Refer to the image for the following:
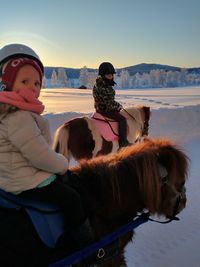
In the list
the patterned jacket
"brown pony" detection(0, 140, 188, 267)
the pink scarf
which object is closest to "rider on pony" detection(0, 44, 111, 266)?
the pink scarf

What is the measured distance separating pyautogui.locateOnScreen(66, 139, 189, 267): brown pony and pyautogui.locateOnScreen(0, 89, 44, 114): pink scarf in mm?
539

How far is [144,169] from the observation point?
235 centimetres

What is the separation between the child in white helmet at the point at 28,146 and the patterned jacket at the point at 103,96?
144 inches

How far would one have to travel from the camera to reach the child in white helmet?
78.8 inches

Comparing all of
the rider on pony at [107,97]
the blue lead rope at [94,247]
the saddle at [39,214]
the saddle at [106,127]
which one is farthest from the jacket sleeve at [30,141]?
the rider on pony at [107,97]

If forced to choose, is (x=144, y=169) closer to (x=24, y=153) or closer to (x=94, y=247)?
(x=94, y=247)

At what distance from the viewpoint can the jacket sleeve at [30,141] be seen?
1.98 metres

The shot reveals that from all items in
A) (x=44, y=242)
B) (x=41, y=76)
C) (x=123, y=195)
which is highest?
(x=41, y=76)

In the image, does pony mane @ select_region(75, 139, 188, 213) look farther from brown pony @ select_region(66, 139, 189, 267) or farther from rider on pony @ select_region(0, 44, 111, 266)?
rider on pony @ select_region(0, 44, 111, 266)

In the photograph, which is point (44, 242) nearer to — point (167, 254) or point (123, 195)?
point (123, 195)

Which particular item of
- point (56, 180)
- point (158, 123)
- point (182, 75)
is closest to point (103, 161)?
point (56, 180)

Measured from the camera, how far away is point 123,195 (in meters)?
2.36

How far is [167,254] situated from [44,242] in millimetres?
2082

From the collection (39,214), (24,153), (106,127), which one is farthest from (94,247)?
(106,127)
